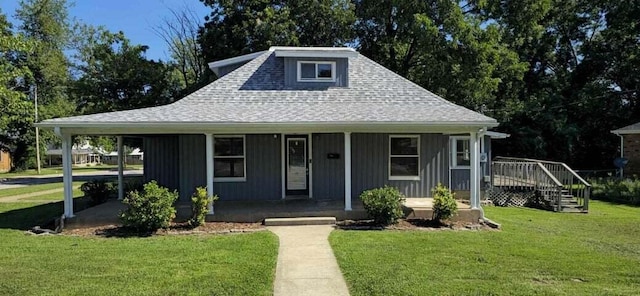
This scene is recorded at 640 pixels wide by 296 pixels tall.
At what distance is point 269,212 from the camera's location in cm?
1066

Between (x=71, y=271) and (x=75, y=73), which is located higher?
(x=75, y=73)

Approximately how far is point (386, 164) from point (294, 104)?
3.34 meters

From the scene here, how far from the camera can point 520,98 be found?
94.9ft

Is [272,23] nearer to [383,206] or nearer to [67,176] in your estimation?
[67,176]

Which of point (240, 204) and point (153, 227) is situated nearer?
point (153, 227)

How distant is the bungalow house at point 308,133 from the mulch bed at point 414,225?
0.67m

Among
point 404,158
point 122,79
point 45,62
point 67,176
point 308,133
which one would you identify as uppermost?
point 45,62

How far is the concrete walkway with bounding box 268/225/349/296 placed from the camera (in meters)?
5.64

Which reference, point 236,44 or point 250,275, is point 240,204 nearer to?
point 250,275

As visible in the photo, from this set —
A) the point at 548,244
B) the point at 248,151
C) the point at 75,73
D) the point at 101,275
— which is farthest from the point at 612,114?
the point at 75,73

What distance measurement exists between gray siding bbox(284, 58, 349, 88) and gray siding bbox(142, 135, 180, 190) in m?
4.39

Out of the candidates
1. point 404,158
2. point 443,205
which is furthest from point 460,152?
point 443,205

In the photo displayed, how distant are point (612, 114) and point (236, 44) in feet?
78.3

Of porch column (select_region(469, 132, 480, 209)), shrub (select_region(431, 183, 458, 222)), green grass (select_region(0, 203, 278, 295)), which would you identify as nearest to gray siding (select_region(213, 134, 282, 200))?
green grass (select_region(0, 203, 278, 295))
